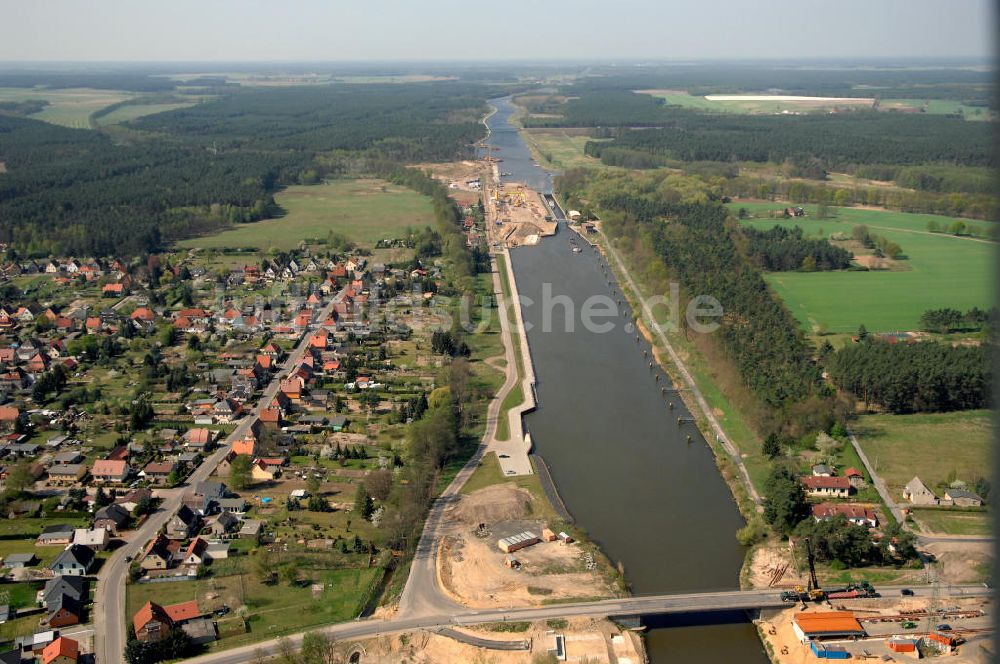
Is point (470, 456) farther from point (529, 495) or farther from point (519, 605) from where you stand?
point (519, 605)

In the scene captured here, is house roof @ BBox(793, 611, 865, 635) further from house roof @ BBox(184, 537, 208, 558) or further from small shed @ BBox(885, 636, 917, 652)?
house roof @ BBox(184, 537, 208, 558)

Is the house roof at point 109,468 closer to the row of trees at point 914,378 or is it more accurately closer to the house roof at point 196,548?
the house roof at point 196,548

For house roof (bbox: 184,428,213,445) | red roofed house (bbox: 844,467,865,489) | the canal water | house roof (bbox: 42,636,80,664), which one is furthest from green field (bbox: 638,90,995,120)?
house roof (bbox: 42,636,80,664)

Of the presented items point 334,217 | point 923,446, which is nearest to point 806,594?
point 923,446

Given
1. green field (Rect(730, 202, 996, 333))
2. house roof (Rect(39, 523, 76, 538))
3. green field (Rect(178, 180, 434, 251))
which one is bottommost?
house roof (Rect(39, 523, 76, 538))

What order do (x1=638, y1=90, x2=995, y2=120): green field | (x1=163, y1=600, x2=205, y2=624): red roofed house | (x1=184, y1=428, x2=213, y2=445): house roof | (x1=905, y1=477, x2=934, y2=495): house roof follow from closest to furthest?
(x1=163, y1=600, x2=205, y2=624): red roofed house
(x1=905, y1=477, x2=934, y2=495): house roof
(x1=184, y1=428, x2=213, y2=445): house roof
(x1=638, y1=90, x2=995, y2=120): green field

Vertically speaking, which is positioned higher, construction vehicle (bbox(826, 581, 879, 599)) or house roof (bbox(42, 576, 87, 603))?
house roof (bbox(42, 576, 87, 603))

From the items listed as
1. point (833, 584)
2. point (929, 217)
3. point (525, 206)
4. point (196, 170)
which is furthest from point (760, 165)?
point (833, 584)
